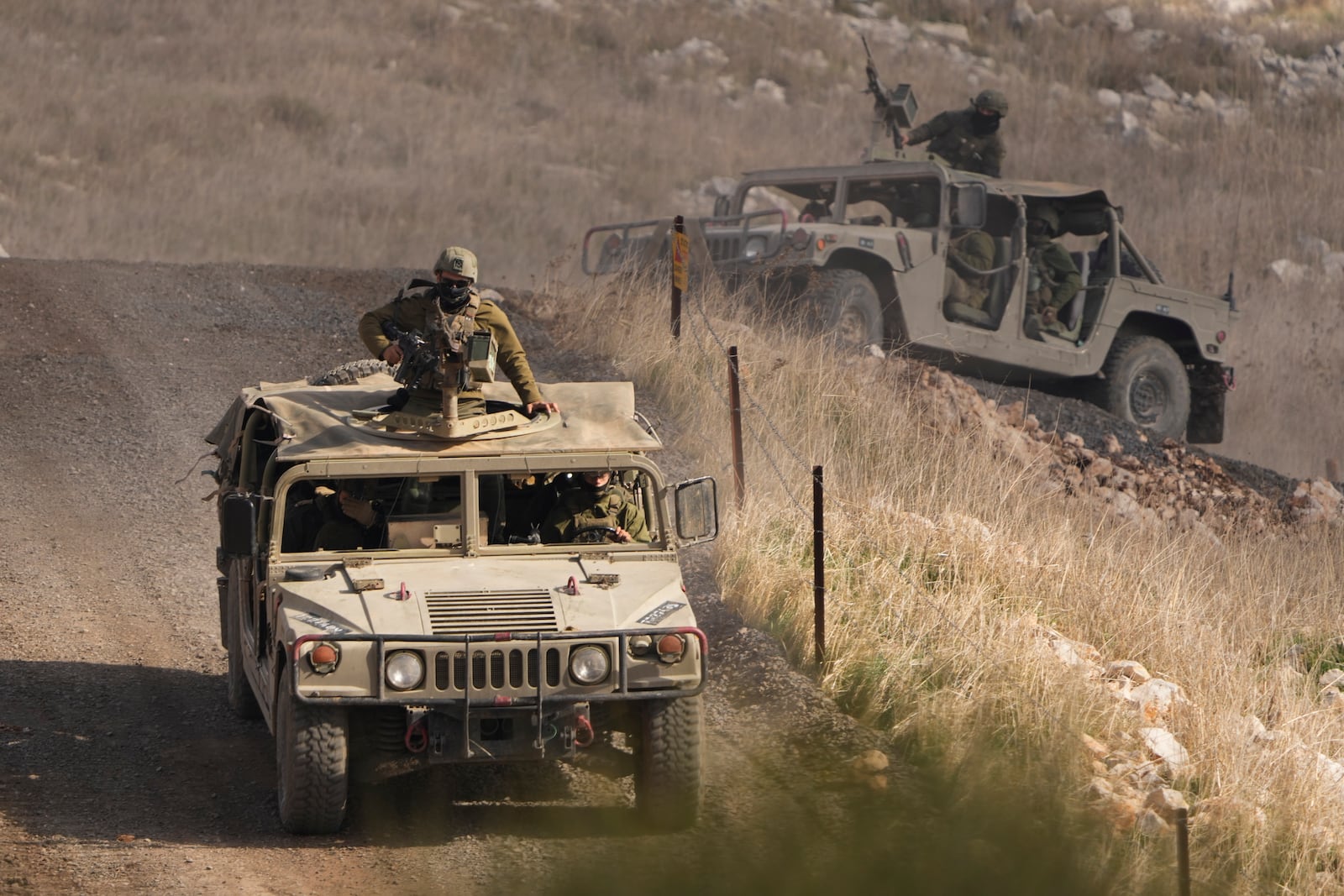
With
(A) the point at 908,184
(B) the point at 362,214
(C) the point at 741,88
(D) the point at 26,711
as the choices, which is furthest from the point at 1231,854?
(C) the point at 741,88

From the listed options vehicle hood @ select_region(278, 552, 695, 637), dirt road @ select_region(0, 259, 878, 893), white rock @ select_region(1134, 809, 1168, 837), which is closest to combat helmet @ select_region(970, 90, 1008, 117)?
dirt road @ select_region(0, 259, 878, 893)

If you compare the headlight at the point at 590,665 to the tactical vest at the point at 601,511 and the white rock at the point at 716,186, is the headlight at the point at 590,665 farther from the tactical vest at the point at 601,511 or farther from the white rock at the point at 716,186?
the white rock at the point at 716,186

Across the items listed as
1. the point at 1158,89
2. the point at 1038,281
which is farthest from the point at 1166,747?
the point at 1158,89

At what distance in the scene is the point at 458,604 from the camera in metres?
5.59

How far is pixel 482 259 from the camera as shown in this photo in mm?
22703

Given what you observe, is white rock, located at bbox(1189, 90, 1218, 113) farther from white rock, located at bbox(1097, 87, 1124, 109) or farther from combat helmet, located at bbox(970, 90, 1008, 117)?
combat helmet, located at bbox(970, 90, 1008, 117)

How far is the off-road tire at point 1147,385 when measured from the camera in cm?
1578

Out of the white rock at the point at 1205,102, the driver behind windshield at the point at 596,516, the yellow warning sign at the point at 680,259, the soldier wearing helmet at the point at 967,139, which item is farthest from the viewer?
the white rock at the point at 1205,102

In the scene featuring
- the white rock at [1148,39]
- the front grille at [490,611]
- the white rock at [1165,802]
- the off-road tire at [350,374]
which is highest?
the white rock at [1148,39]

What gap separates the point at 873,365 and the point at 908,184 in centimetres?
238

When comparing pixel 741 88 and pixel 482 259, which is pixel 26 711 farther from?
pixel 741 88

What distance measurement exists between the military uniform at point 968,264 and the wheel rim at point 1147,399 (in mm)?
2368

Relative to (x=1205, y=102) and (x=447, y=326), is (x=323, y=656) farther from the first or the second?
(x=1205, y=102)

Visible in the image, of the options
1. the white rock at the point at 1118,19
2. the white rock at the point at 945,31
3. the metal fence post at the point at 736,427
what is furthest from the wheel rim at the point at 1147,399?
the white rock at the point at 1118,19
